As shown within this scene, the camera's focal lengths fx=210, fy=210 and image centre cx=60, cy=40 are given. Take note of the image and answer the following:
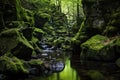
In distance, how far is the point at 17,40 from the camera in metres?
18.4

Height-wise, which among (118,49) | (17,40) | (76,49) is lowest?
(76,49)

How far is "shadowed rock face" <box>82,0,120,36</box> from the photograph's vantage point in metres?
23.6

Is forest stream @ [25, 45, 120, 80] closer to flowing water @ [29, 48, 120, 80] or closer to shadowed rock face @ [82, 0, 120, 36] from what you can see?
flowing water @ [29, 48, 120, 80]

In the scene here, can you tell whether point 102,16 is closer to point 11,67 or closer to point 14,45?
point 14,45

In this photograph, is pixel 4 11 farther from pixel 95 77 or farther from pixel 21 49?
pixel 95 77

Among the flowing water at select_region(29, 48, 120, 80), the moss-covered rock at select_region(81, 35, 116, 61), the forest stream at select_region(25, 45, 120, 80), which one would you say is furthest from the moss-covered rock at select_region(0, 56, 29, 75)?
the moss-covered rock at select_region(81, 35, 116, 61)

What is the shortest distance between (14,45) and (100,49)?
27.8 feet

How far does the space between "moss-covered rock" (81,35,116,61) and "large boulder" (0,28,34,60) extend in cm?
665

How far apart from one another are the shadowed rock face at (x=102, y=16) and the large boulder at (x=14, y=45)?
10.0m

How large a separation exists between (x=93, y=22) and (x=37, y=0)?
20.8 meters

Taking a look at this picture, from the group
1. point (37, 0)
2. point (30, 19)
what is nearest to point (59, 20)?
point (37, 0)

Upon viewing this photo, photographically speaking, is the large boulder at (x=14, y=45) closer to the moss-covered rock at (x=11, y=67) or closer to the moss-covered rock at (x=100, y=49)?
the moss-covered rock at (x=11, y=67)

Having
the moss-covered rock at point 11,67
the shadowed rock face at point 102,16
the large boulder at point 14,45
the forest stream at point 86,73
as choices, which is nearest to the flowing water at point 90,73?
the forest stream at point 86,73

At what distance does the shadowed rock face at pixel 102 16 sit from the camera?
23578 millimetres
